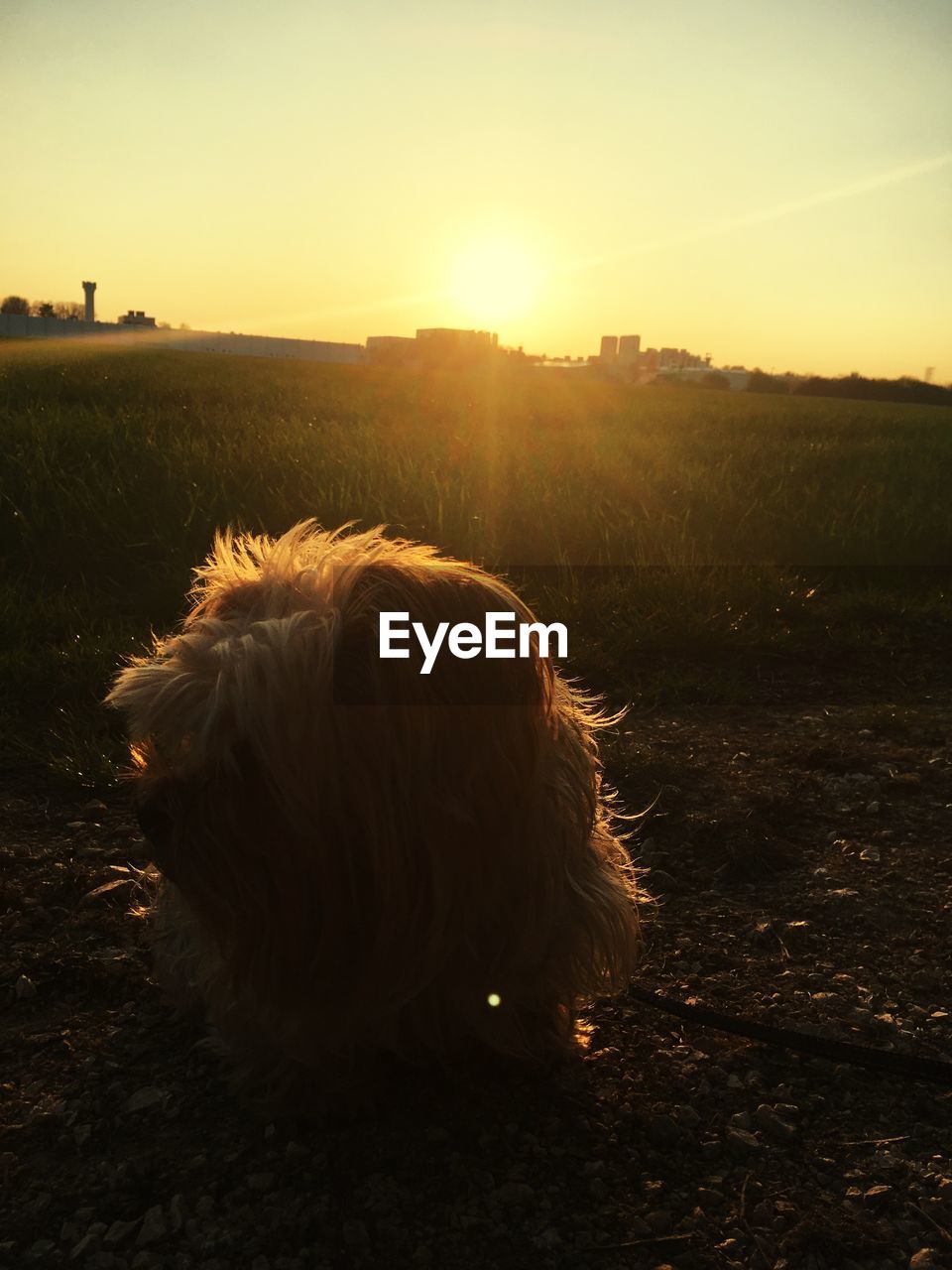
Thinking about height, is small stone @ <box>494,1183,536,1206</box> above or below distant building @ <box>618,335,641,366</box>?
below

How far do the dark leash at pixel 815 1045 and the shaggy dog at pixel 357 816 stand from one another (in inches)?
15.7

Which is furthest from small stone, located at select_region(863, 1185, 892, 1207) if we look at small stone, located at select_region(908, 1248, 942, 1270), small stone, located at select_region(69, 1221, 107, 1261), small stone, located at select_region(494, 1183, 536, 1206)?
small stone, located at select_region(69, 1221, 107, 1261)

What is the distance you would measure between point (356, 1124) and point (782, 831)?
2.16 m

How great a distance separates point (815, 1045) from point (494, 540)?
4.89m

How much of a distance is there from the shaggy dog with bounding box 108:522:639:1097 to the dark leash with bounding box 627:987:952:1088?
0.40 meters

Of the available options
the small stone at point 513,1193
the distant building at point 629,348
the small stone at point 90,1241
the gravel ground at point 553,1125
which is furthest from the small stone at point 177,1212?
the distant building at point 629,348

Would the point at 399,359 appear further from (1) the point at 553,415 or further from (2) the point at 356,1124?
(2) the point at 356,1124

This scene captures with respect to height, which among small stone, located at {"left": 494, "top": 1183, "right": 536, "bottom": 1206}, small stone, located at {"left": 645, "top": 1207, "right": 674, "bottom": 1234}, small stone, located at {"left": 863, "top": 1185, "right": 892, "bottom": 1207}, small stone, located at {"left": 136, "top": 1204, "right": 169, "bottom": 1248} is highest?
small stone, located at {"left": 863, "top": 1185, "right": 892, "bottom": 1207}

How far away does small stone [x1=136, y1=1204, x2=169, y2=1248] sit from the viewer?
6.67ft

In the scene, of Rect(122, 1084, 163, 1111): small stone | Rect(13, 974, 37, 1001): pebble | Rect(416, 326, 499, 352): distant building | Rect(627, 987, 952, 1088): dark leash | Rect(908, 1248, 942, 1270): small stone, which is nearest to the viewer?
Rect(908, 1248, 942, 1270): small stone

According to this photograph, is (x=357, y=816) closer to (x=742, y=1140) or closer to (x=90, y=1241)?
(x=90, y=1241)

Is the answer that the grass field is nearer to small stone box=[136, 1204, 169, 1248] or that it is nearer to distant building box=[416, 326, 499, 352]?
small stone box=[136, 1204, 169, 1248]

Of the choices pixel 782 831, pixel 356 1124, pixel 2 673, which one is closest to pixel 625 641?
pixel 782 831

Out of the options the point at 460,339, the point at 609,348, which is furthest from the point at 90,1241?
the point at 609,348
